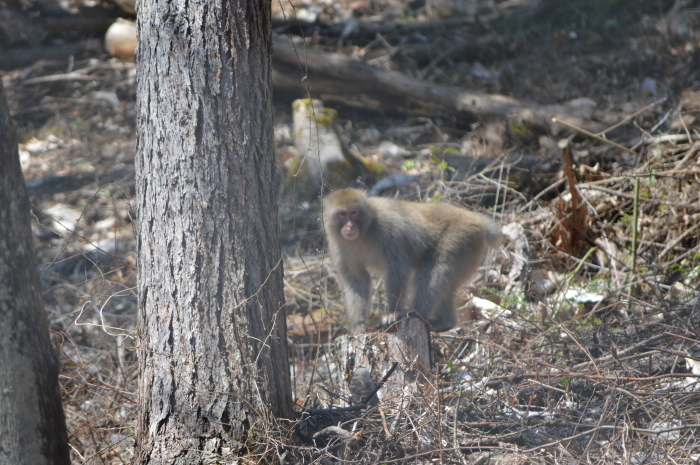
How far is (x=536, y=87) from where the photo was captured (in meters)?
9.48

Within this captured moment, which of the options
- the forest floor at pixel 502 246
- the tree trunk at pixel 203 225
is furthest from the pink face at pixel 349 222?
the tree trunk at pixel 203 225

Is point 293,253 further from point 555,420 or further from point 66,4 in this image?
point 66,4

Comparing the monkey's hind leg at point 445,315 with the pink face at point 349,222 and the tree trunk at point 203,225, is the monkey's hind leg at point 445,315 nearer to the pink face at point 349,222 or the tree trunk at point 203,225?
the pink face at point 349,222

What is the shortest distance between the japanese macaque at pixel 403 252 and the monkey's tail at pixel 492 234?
1 cm

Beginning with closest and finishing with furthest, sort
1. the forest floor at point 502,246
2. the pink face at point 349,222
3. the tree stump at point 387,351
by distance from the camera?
the forest floor at point 502,246
the tree stump at point 387,351
the pink face at point 349,222

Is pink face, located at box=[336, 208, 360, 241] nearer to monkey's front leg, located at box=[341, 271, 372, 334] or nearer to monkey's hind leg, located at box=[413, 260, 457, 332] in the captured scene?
monkey's front leg, located at box=[341, 271, 372, 334]

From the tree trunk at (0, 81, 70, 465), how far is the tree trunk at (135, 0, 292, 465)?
0.55 metres

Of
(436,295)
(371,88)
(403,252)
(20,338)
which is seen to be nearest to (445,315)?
(436,295)

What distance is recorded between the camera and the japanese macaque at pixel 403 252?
4855 millimetres

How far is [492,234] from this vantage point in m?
5.15

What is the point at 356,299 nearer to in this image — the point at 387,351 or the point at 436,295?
the point at 436,295

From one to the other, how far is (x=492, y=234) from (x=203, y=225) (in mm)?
2919

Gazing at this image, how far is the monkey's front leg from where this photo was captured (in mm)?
4883

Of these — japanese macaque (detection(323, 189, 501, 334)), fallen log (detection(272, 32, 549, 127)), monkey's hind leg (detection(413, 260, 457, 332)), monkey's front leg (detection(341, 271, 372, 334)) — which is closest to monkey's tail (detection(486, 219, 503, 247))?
japanese macaque (detection(323, 189, 501, 334))
